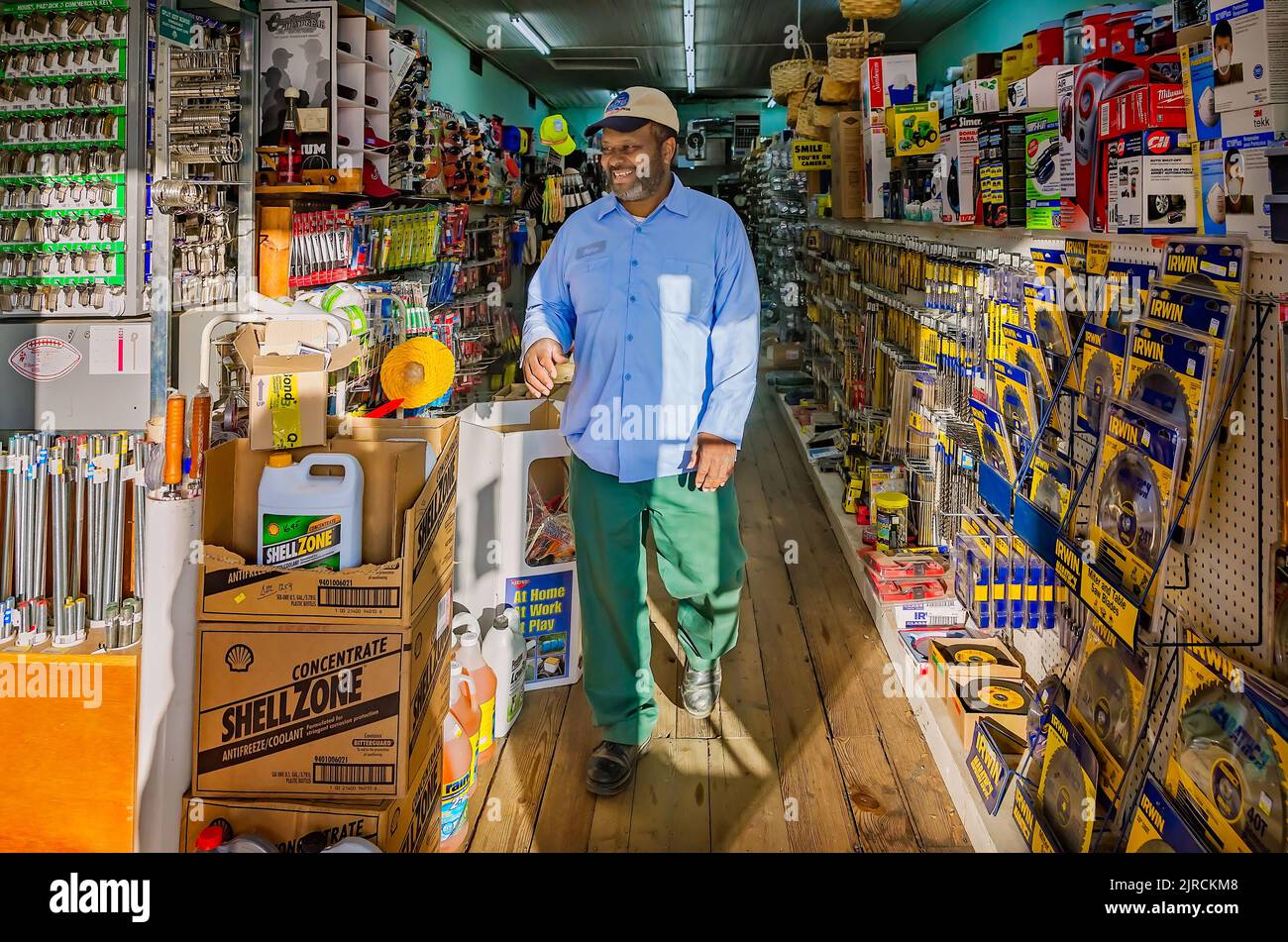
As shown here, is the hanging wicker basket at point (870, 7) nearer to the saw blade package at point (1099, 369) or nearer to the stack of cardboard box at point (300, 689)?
the saw blade package at point (1099, 369)

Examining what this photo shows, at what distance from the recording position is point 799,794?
2.81 m

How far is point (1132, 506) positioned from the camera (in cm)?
190

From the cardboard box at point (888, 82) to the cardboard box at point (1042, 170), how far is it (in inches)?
99.1

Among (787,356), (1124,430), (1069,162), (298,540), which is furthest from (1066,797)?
(787,356)

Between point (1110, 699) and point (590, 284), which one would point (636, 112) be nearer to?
point (590, 284)

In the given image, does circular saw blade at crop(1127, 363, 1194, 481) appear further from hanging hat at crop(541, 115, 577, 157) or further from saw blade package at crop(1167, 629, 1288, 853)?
hanging hat at crop(541, 115, 577, 157)

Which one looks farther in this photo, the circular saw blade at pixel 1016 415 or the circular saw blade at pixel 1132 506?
the circular saw blade at pixel 1016 415

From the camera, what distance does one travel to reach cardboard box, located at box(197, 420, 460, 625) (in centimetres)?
189

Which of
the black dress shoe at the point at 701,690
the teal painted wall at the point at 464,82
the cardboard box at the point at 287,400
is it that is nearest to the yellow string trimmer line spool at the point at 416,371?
the cardboard box at the point at 287,400

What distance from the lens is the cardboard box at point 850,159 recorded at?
19.1 ft

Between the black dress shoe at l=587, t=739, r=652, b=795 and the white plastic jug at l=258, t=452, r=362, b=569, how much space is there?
1188 mm

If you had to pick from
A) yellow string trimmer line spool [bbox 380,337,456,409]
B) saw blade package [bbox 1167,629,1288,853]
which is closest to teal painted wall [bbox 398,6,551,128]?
yellow string trimmer line spool [bbox 380,337,456,409]

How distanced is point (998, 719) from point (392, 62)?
4243mm

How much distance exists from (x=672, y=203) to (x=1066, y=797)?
186 centimetres
